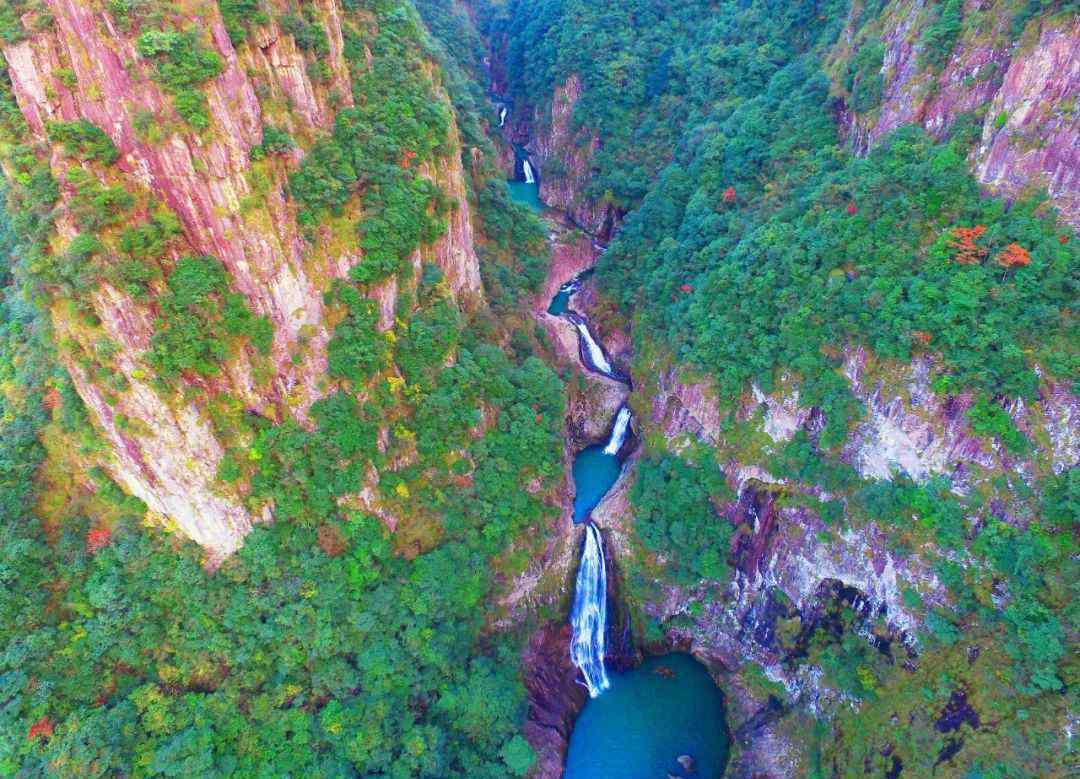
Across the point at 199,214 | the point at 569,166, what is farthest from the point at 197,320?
the point at 569,166

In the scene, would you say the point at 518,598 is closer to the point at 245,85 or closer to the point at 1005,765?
the point at 1005,765

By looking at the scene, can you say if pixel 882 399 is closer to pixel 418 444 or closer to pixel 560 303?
pixel 418 444

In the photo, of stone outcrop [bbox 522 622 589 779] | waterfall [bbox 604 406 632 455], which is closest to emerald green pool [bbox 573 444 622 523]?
waterfall [bbox 604 406 632 455]

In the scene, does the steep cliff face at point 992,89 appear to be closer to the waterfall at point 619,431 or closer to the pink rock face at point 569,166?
the waterfall at point 619,431

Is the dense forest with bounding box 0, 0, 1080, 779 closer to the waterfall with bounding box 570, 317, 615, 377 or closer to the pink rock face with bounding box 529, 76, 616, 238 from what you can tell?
the waterfall with bounding box 570, 317, 615, 377

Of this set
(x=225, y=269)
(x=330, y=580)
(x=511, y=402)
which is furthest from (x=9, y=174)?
(x=511, y=402)
